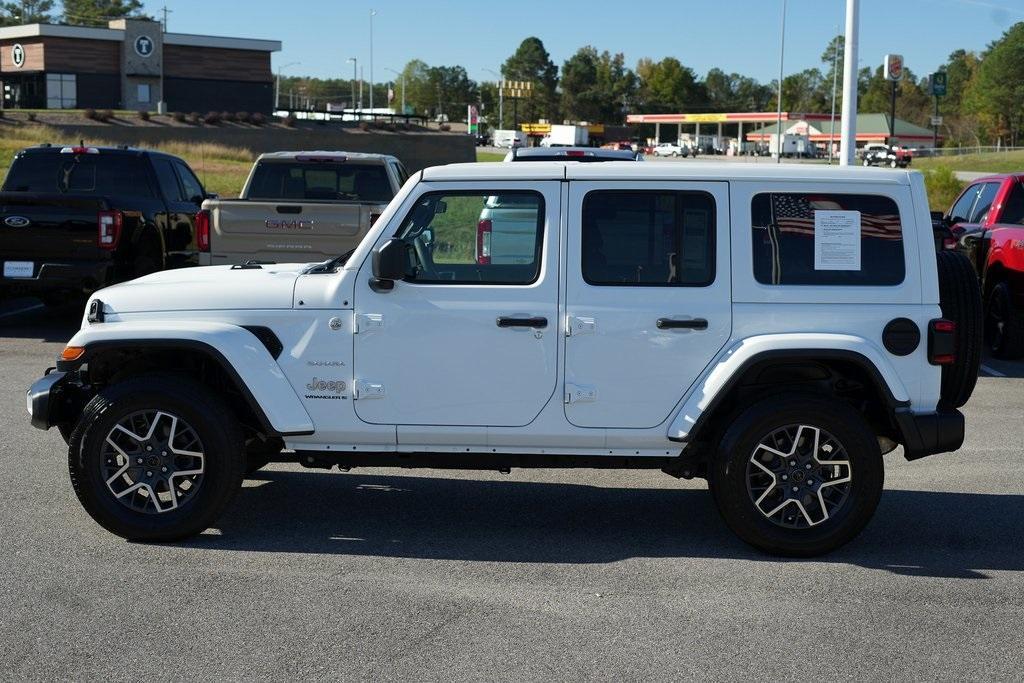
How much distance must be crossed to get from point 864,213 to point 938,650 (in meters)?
2.16

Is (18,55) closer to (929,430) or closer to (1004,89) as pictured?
(929,430)

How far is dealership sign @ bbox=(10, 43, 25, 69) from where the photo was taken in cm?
7325

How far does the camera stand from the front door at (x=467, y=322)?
6.07m

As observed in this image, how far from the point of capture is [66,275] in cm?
1284

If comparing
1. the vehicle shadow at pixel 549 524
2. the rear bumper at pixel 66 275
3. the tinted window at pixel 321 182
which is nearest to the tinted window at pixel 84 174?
the rear bumper at pixel 66 275

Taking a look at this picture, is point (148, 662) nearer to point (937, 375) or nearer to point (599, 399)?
point (599, 399)

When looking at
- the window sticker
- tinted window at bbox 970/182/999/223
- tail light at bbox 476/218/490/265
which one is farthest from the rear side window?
tinted window at bbox 970/182/999/223

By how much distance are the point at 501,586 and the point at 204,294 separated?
208cm

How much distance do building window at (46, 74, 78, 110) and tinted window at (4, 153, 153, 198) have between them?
63.4 meters

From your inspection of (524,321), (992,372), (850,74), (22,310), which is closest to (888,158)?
(850,74)

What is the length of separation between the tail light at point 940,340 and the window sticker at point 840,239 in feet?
1.52

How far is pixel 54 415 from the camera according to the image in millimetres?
6340

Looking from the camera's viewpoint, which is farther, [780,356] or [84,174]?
[84,174]

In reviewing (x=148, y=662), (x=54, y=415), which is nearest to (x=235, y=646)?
(x=148, y=662)
